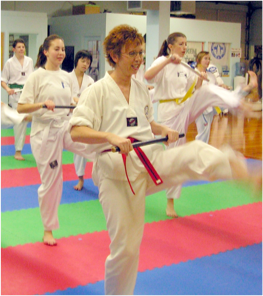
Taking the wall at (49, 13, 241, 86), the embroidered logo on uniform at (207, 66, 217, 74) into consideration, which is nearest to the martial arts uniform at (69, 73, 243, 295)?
the embroidered logo on uniform at (207, 66, 217, 74)

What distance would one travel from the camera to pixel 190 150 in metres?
2.49

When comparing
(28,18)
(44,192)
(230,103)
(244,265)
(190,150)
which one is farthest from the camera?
(28,18)

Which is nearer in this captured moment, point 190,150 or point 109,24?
point 190,150

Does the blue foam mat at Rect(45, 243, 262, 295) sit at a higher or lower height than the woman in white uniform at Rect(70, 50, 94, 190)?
lower

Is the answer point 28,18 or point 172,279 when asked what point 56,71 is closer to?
point 172,279

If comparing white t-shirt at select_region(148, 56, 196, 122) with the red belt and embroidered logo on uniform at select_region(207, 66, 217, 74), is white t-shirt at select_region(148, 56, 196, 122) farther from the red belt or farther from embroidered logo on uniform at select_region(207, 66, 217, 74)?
embroidered logo on uniform at select_region(207, 66, 217, 74)

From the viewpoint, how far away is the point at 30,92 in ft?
12.5

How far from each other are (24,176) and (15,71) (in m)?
3.09

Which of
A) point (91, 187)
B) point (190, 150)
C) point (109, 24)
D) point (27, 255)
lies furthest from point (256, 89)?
point (109, 24)

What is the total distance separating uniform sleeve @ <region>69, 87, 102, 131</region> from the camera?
8.22 ft

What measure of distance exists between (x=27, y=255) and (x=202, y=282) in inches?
59.5

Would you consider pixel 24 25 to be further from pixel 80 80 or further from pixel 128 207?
pixel 128 207

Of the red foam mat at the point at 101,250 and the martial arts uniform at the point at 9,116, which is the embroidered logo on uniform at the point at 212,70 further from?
the martial arts uniform at the point at 9,116

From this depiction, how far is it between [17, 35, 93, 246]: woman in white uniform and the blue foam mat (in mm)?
1008
